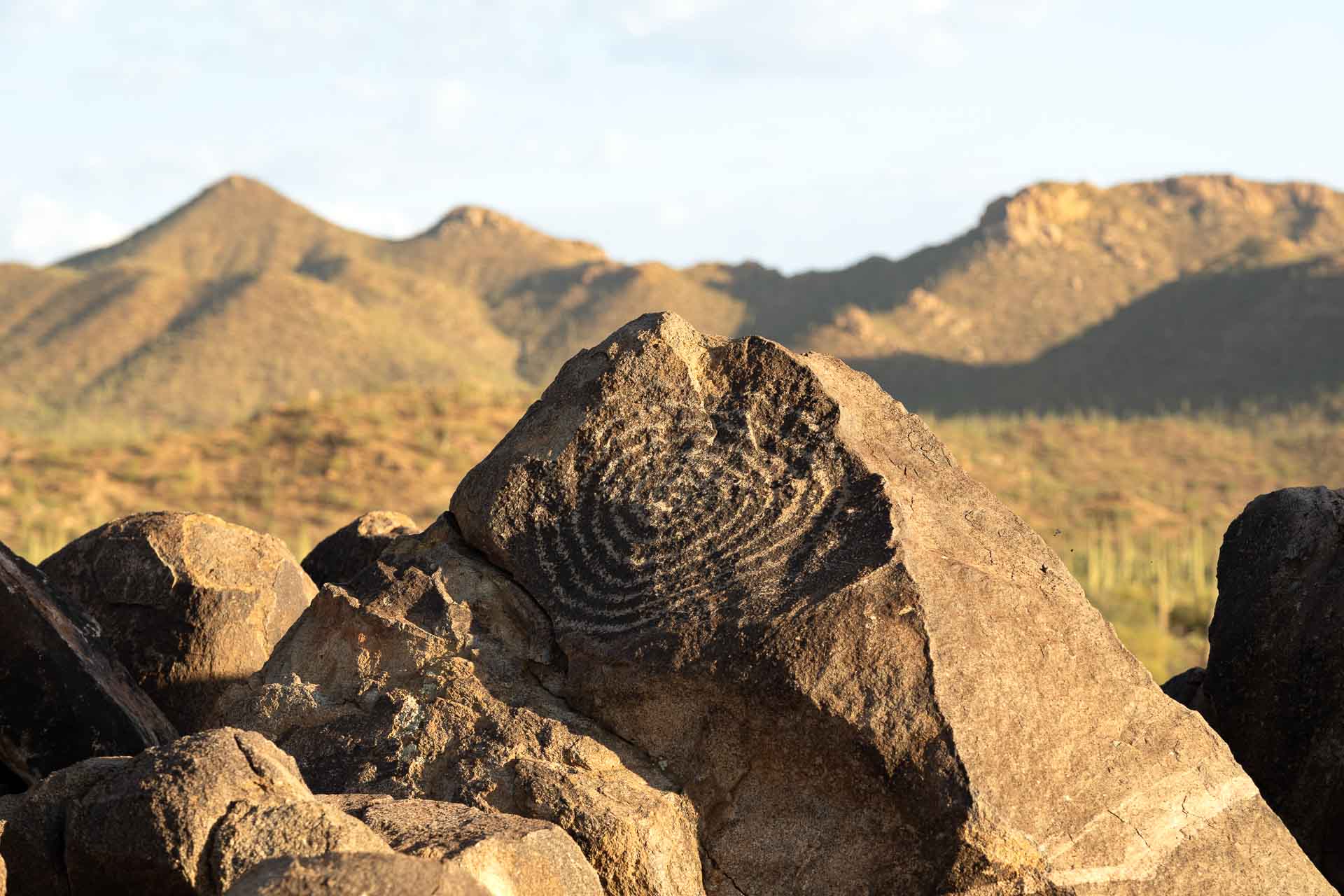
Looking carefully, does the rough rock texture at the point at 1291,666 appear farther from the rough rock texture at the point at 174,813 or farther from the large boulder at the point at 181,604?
the large boulder at the point at 181,604

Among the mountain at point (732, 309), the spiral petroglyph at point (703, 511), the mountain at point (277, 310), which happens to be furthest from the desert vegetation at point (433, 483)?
the mountain at point (277, 310)

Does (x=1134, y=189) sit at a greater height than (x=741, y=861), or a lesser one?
greater

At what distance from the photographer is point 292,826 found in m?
3.31

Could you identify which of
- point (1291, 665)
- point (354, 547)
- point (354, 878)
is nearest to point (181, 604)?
point (354, 547)

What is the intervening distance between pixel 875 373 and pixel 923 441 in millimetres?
42151

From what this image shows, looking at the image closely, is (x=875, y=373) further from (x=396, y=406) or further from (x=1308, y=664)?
(x=1308, y=664)

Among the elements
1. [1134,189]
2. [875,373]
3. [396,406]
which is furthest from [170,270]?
[1134,189]

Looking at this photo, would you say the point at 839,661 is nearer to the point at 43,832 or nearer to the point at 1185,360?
the point at 43,832

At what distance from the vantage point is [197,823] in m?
3.36

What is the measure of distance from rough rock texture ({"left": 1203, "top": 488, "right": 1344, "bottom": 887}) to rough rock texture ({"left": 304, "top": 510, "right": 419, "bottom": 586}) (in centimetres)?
351

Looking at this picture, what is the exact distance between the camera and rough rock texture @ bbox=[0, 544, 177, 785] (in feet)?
16.0

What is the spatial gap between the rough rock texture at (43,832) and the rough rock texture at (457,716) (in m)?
0.70

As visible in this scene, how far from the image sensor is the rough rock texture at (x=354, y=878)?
2936 millimetres

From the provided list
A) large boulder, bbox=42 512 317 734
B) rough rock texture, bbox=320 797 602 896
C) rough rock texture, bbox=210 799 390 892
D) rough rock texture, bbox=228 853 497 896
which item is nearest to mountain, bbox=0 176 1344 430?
large boulder, bbox=42 512 317 734
